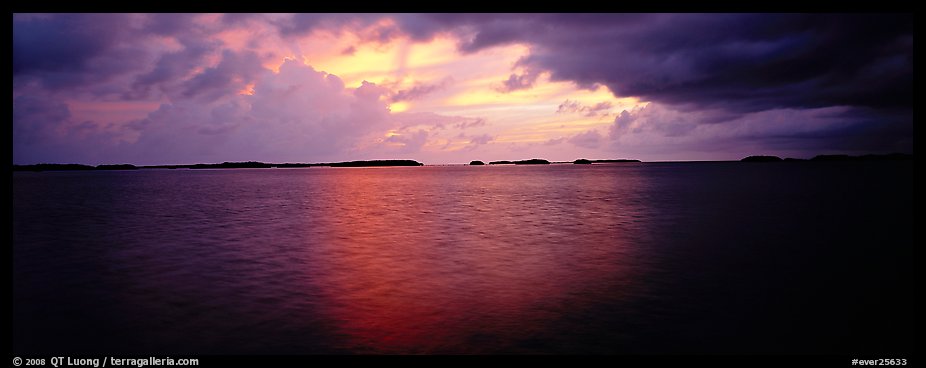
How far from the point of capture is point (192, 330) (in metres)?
12.2

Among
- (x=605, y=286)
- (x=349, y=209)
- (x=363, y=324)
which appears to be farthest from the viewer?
(x=349, y=209)

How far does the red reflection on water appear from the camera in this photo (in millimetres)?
11859

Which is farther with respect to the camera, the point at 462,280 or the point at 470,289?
the point at 462,280

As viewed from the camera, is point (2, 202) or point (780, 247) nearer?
point (2, 202)

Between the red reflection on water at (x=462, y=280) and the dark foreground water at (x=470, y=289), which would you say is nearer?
the dark foreground water at (x=470, y=289)

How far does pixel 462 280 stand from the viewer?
17516 millimetres

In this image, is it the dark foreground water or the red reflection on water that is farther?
the red reflection on water

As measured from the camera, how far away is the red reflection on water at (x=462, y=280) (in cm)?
1186

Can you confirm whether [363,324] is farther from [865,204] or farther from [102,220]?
[865,204]
